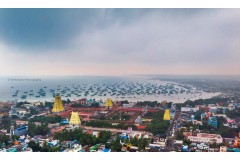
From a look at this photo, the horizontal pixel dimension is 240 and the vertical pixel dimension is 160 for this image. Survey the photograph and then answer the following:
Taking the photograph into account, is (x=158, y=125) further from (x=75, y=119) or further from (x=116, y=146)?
(x=75, y=119)

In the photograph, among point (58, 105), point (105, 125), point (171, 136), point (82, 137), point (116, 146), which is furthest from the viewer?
point (58, 105)

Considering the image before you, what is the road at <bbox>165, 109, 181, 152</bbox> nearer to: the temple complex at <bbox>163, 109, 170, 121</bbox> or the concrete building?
the temple complex at <bbox>163, 109, 170, 121</bbox>

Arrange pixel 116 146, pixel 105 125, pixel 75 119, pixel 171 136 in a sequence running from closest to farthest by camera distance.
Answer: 1. pixel 116 146
2. pixel 171 136
3. pixel 105 125
4. pixel 75 119

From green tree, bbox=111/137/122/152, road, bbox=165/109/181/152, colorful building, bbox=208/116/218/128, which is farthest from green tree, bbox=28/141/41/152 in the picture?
colorful building, bbox=208/116/218/128

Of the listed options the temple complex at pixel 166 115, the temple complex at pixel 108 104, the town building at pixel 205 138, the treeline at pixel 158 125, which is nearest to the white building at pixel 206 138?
the town building at pixel 205 138

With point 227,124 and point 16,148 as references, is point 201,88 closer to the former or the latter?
point 227,124

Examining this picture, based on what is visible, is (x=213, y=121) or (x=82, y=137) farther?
(x=213, y=121)

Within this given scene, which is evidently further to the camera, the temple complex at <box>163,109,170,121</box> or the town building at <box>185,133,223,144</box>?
the temple complex at <box>163,109,170,121</box>

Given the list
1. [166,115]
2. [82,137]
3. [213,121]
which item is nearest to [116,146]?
[82,137]
